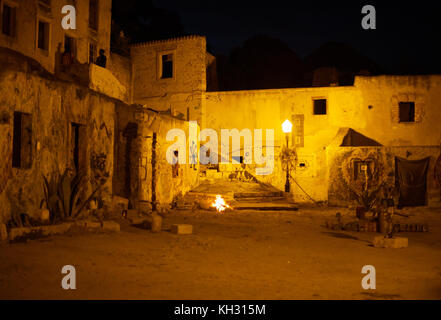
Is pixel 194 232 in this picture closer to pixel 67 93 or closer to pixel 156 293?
pixel 67 93

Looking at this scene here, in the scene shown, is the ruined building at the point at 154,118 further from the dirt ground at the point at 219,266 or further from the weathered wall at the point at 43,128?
the dirt ground at the point at 219,266

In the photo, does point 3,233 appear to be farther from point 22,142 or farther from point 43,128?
point 43,128

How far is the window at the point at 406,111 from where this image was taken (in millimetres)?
23594

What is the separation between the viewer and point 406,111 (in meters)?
23.8

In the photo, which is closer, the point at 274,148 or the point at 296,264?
the point at 296,264

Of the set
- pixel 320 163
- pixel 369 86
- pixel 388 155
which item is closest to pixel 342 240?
pixel 388 155

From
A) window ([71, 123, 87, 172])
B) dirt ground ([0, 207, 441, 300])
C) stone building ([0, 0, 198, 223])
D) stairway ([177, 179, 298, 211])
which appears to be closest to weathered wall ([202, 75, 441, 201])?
stairway ([177, 179, 298, 211])

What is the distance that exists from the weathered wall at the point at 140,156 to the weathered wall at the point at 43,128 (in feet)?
4.18

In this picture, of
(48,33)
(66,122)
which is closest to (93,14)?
(48,33)

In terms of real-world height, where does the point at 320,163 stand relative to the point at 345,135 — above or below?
below

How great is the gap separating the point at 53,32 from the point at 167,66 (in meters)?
12.3

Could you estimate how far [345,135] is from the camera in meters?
22.4
